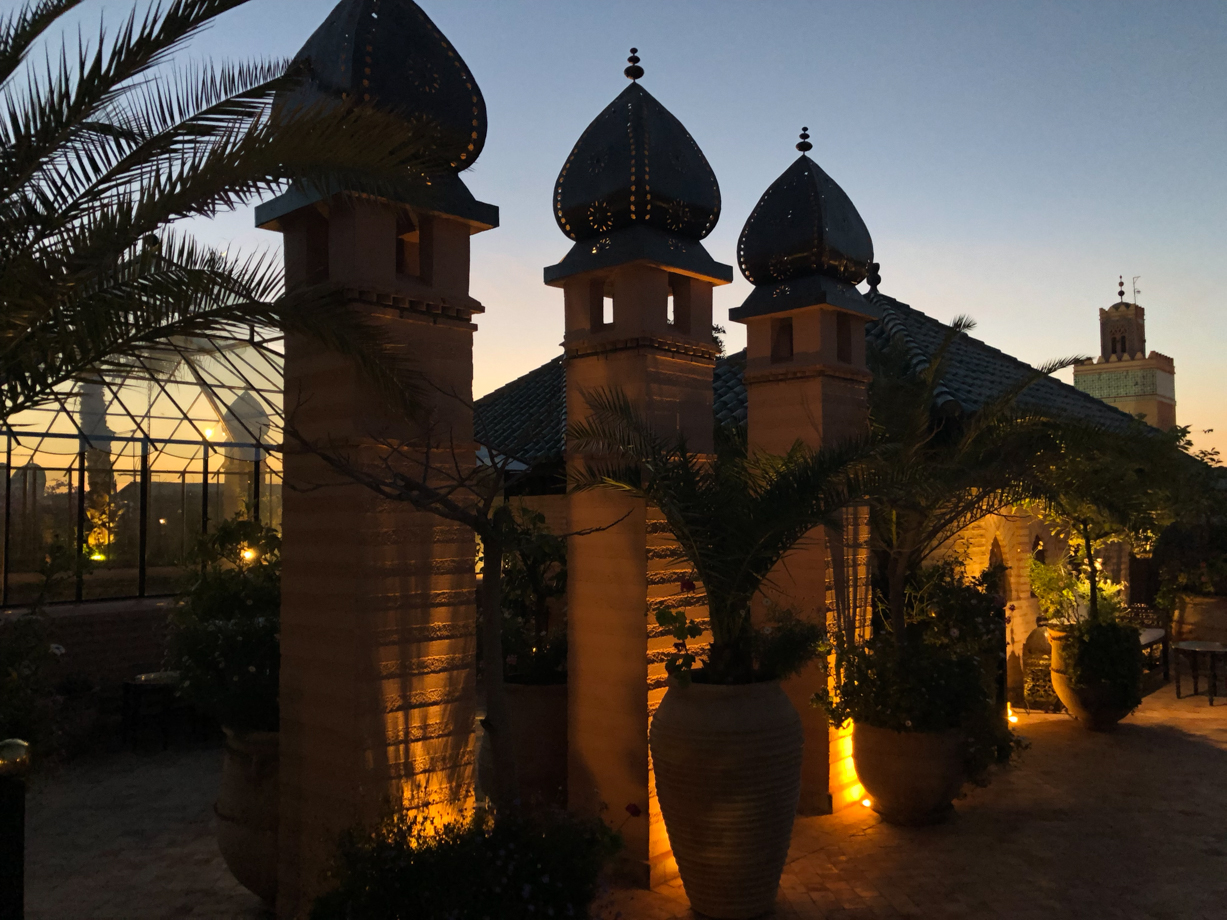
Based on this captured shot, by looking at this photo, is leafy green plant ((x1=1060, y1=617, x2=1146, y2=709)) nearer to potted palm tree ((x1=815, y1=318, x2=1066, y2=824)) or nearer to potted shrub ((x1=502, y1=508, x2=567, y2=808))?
potted palm tree ((x1=815, y1=318, x2=1066, y2=824))

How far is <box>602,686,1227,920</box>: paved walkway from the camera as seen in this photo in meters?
5.44

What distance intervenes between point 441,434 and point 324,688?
4.50ft

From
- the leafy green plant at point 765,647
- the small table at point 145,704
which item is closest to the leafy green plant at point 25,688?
the small table at point 145,704

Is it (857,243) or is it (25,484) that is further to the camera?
(25,484)

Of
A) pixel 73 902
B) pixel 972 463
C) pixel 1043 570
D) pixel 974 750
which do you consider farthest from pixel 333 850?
pixel 1043 570

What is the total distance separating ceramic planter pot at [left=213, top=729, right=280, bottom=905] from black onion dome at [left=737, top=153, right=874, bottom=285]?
512 centimetres

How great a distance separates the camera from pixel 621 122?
5941 mm

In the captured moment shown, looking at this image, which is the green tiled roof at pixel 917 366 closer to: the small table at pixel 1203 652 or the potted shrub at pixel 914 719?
the small table at pixel 1203 652

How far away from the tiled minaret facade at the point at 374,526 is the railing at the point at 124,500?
23.4ft

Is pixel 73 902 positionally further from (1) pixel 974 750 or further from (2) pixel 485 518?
(1) pixel 974 750

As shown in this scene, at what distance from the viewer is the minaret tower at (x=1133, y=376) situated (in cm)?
5581

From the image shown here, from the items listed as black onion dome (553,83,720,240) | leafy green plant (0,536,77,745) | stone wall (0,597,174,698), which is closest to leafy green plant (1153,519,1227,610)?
black onion dome (553,83,720,240)

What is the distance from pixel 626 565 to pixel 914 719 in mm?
2687

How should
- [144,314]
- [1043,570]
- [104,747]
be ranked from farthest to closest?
[1043,570]
[104,747]
[144,314]
